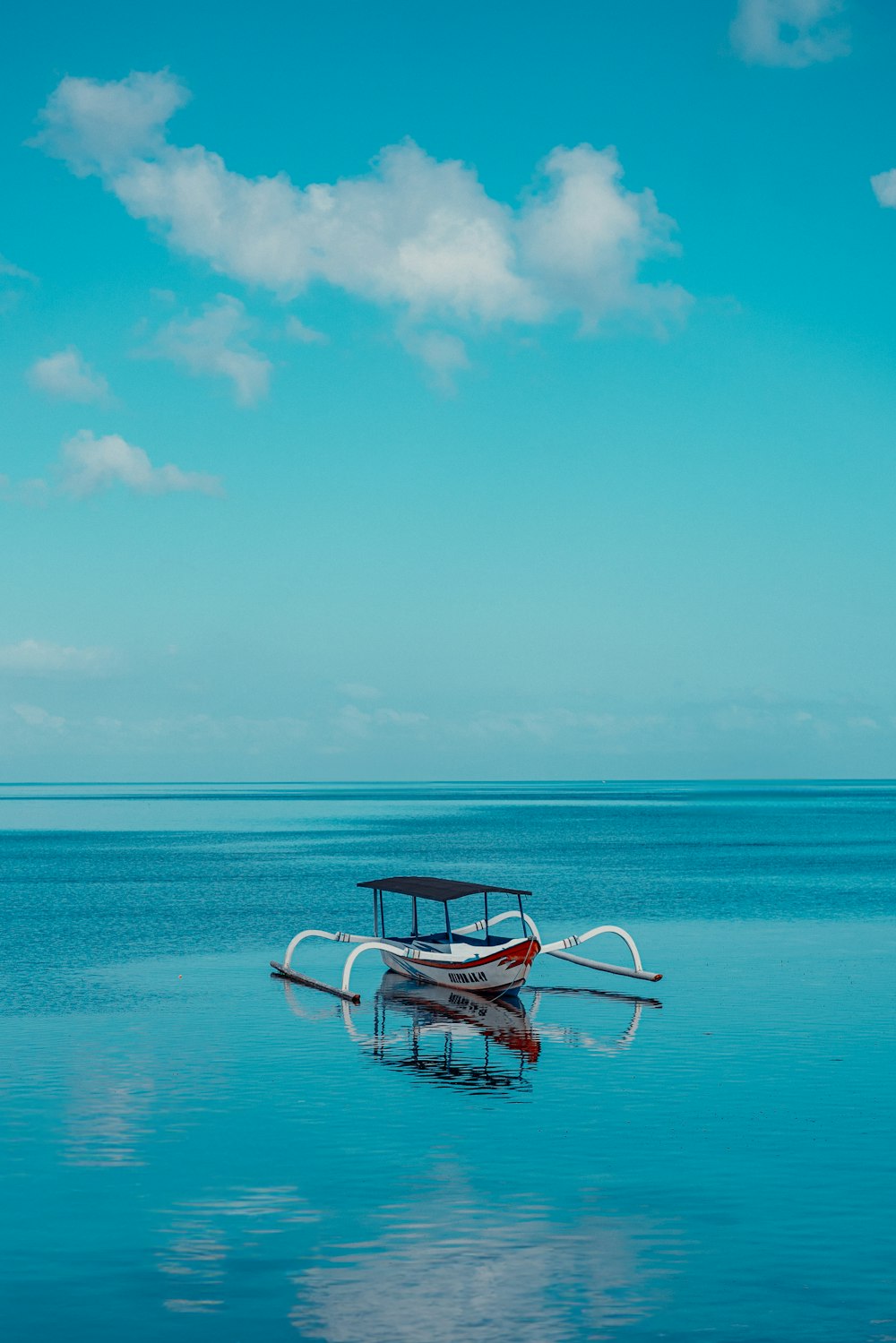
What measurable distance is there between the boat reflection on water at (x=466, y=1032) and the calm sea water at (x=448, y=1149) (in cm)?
16

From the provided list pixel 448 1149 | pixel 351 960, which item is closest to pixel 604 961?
pixel 351 960

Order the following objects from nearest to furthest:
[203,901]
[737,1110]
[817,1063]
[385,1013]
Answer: [737,1110], [817,1063], [385,1013], [203,901]

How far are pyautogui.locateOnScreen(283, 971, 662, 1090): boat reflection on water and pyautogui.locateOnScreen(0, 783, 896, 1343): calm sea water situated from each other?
0.16m

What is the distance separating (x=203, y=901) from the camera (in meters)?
71.9

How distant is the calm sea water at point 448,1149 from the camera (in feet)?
55.0

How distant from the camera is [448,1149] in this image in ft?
76.8

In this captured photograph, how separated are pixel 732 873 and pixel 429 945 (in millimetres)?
49735

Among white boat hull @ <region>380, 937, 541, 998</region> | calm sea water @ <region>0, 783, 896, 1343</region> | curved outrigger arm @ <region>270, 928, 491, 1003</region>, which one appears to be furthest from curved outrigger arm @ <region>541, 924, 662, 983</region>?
curved outrigger arm @ <region>270, 928, 491, 1003</region>

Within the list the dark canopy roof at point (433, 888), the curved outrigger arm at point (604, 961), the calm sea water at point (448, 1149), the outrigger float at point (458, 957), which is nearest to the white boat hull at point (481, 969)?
the outrigger float at point (458, 957)

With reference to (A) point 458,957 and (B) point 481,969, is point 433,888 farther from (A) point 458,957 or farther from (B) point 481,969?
(B) point 481,969

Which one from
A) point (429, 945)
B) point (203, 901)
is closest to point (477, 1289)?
point (429, 945)

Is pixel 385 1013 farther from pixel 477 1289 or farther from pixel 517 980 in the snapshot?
pixel 477 1289

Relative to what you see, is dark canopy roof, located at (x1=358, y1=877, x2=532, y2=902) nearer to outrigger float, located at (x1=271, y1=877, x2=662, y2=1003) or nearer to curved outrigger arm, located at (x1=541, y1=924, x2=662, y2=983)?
outrigger float, located at (x1=271, y1=877, x2=662, y2=1003)

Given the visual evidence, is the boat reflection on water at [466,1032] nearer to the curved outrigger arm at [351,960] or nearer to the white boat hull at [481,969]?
→ the white boat hull at [481,969]
